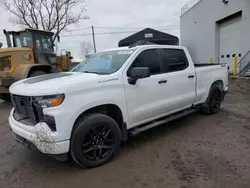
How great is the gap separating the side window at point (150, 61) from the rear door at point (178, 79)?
0.17 metres

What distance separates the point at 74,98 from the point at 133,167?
141 centimetres

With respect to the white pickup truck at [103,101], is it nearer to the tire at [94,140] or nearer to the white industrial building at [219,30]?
the tire at [94,140]

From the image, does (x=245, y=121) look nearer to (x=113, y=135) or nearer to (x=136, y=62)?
(x=136, y=62)

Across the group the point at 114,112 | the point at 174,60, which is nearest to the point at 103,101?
the point at 114,112

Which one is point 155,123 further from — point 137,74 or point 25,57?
point 25,57

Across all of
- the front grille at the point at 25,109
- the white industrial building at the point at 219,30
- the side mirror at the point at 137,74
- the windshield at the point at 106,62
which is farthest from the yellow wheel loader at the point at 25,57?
the white industrial building at the point at 219,30

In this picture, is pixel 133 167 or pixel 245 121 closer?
pixel 133 167

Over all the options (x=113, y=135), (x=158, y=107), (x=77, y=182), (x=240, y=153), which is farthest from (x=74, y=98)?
(x=240, y=153)

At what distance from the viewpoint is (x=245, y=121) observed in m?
5.03

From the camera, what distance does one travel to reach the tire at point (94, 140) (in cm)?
292

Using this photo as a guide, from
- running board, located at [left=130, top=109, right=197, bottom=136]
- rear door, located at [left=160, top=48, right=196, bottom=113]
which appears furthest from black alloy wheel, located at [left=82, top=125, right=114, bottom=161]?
rear door, located at [left=160, top=48, right=196, bottom=113]

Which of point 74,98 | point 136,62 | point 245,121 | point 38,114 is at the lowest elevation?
point 245,121

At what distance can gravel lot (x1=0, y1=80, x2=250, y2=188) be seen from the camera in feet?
9.20

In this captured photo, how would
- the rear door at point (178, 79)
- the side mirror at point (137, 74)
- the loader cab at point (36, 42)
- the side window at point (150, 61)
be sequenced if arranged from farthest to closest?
the loader cab at point (36, 42), the rear door at point (178, 79), the side window at point (150, 61), the side mirror at point (137, 74)
